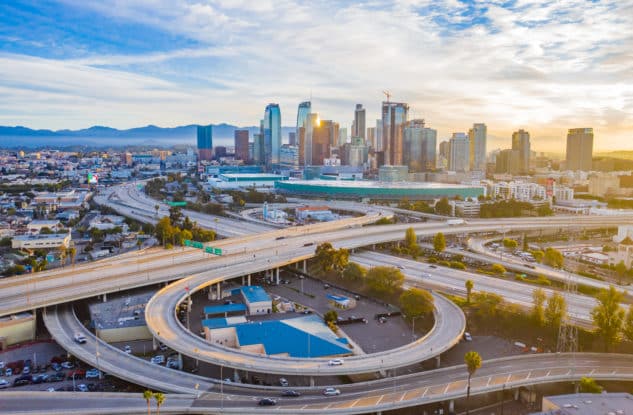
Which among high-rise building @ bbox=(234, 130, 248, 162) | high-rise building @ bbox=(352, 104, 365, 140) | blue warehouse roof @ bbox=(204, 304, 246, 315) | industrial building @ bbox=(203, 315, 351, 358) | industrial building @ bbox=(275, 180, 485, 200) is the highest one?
high-rise building @ bbox=(352, 104, 365, 140)

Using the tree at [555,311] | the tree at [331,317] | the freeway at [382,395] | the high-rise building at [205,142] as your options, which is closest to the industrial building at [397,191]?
the tree at [331,317]

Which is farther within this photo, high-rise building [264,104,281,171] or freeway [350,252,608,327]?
high-rise building [264,104,281,171]

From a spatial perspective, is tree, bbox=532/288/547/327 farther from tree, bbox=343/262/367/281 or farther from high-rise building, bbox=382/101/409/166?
high-rise building, bbox=382/101/409/166

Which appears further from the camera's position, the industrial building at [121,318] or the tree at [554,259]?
the tree at [554,259]

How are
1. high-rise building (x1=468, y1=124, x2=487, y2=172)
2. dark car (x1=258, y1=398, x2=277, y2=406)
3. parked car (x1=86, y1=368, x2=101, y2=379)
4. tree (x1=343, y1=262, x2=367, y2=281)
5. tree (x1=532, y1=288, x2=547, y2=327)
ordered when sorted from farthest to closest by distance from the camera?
high-rise building (x1=468, y1=124, x2=487, y2=172)
tree (x1=343, y1=262, x2=367, y2=281)
tree (x1=532, y1=288, x2=547, y2=327)
parked car (x1=86, y1=368, x2=101, y2=379)
dark car (x1=258, y1=398, x2=277, y2=406)

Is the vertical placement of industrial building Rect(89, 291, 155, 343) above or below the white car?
above

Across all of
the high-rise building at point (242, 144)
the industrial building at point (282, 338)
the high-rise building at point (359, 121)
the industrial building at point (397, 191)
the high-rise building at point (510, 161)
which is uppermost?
the high-rise building at point (359, 121)

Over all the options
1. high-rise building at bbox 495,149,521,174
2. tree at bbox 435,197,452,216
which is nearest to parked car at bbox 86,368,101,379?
tree at bbox 435,197,452,216

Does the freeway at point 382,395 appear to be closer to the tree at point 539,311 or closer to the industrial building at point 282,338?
the industrial building at point 282,338
